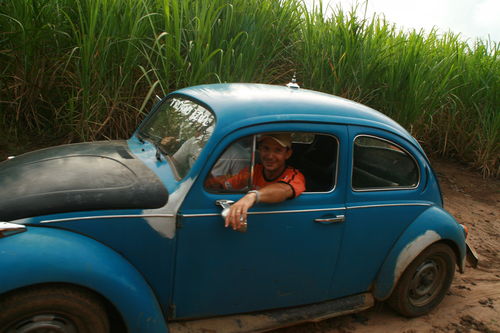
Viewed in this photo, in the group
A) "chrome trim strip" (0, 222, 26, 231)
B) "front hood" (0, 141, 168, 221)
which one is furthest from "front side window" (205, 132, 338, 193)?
→ "chrome trim strip" (0, 222, 26, 231)

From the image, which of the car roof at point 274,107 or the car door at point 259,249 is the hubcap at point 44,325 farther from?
the car roof at point 274,107

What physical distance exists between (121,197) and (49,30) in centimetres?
304

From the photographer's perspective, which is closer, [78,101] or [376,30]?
[78,101]

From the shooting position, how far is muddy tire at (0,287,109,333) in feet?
6.32

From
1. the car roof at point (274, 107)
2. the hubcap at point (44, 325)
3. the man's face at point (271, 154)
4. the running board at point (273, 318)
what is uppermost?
the car roof at point (274, 107)

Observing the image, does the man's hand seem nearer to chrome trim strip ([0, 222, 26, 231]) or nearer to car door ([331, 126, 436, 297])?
car door ([331, 126, 436, 297])

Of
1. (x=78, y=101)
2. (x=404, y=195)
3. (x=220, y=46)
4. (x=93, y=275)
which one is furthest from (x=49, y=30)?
(x=404, y=195)

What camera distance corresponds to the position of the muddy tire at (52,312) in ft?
6.32

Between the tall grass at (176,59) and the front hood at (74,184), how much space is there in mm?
1671

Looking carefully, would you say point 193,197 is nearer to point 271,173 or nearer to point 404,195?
point 271,173

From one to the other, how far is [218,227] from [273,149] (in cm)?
61

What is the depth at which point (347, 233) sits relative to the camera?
2.79 metres

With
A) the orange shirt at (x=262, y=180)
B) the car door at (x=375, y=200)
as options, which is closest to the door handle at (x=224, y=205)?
the orange shirt at (x=262, y=180)

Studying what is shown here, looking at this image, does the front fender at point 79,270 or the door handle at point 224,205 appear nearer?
the front fender at point 79,270
